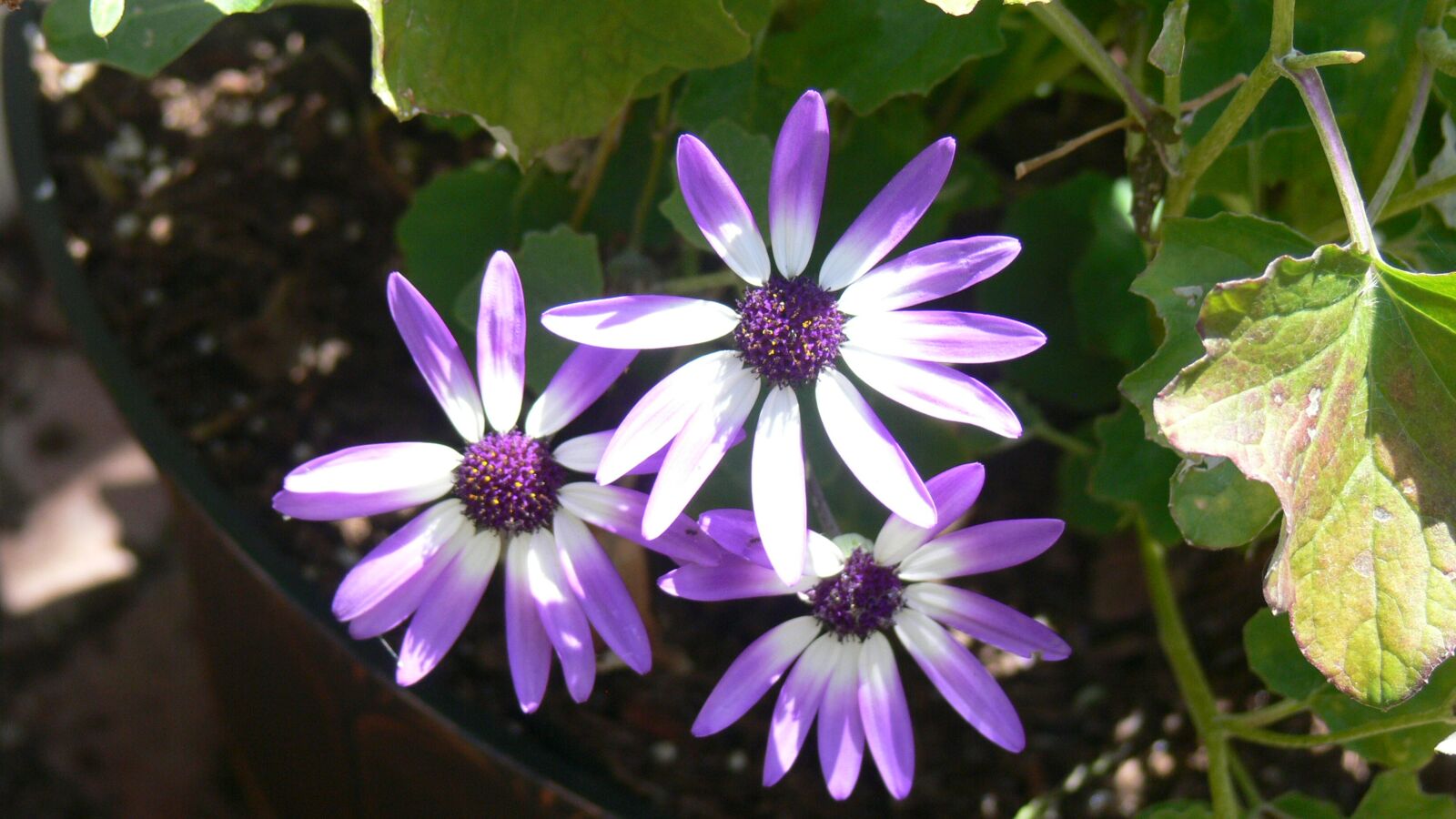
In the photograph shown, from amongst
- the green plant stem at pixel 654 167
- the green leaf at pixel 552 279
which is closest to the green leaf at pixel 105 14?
the green leaf at pixel 552 279

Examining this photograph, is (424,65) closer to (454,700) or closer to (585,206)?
(585,206)

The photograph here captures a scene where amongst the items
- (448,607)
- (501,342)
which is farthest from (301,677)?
(501,342)

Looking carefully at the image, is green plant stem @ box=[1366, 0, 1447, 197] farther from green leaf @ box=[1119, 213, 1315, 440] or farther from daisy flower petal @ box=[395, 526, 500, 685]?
daisy flower petal @ box=[395, 526, 500, 685]

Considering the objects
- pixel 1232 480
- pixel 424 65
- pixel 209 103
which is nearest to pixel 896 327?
pixel 1232 480

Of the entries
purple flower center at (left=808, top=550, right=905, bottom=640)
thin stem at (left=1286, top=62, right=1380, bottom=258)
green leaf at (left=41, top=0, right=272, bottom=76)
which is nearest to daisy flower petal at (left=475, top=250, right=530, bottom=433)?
purple flower center at (left=808, top=550, right=905, bottom=640)

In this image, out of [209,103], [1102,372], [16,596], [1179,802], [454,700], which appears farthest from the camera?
[16,596]

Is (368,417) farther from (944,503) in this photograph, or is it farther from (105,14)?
(944,503)
